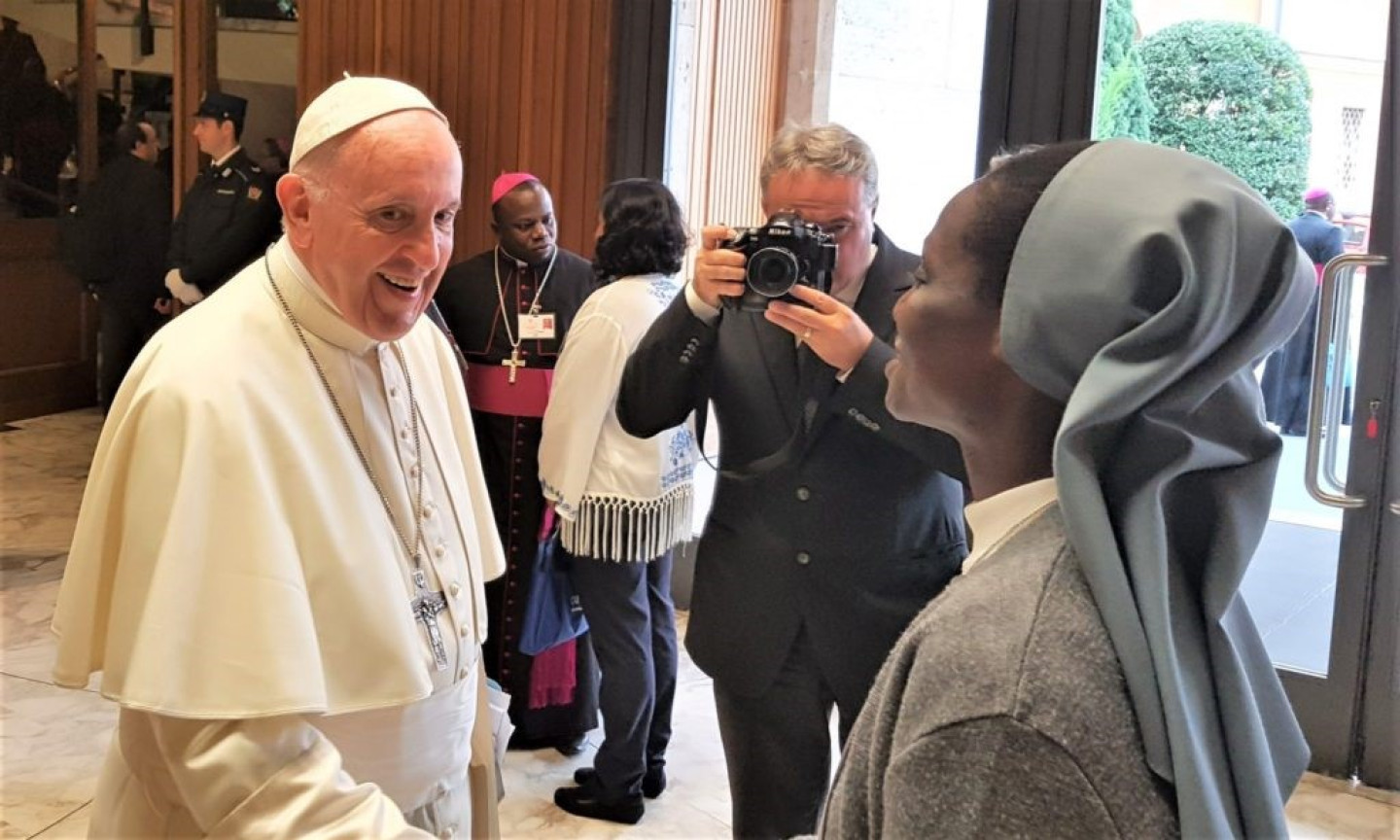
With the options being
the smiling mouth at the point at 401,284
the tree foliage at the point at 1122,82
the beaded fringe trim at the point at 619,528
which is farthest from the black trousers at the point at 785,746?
the tree foliage at the point at 1122,82

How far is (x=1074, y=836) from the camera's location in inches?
35.0

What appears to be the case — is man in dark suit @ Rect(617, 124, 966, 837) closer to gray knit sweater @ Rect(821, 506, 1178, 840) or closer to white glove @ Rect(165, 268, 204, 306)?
gray knit sweater @ Rect(821, 506, 1178, 840)

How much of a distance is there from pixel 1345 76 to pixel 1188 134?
410 millimetres

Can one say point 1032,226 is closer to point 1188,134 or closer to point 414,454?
point 414,454

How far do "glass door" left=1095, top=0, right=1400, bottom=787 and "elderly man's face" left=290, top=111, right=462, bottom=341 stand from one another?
257cm

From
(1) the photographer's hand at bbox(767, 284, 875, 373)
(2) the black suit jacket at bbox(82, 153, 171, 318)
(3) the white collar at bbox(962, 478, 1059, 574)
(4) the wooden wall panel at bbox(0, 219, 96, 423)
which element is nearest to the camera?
(3) the white collar at bbox(962, 478, 1059, 574)

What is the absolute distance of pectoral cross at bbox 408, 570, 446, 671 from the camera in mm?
1691

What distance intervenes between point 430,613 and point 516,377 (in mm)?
1920

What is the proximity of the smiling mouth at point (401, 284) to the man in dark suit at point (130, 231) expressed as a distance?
18.2 ft

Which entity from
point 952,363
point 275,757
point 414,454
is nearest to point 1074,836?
point 952,363

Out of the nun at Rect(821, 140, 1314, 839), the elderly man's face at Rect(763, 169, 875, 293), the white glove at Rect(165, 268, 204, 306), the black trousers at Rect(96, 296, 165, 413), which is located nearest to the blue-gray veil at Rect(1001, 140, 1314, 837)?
the nun at Rect(821, 140, 1314, 839)

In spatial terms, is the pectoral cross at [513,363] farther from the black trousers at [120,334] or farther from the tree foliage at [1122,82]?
the black trousers at [120,334]

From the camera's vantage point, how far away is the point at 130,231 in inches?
264

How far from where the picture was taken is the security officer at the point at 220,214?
563 cm
